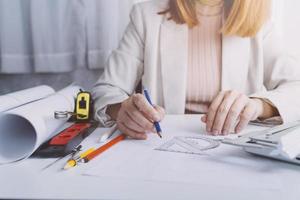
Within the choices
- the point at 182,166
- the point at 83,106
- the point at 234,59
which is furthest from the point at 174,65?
the point at 182,166

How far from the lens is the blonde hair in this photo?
97 centimetres

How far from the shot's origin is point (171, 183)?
44 centimetres

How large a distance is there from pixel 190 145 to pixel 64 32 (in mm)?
875

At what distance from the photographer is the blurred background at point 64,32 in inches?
50.7

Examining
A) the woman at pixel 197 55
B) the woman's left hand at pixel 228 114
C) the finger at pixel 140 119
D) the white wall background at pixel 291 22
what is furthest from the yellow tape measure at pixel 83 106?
the white wall background at pixel 291 22

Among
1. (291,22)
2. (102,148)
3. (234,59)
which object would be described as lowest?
(102,148)

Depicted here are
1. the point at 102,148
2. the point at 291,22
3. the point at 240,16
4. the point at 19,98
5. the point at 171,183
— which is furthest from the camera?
the point at 291,22

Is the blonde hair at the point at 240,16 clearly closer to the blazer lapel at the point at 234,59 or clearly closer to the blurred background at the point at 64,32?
the blazer lapel at the point at 234,59

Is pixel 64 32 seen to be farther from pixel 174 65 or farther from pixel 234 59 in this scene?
pixel 234 59

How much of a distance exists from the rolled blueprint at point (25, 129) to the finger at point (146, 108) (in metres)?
0.17

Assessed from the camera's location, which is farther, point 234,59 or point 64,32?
point 64,32

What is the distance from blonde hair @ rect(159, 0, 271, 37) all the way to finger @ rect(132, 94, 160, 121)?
43cm

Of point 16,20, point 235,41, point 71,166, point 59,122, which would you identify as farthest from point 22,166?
point 16,20

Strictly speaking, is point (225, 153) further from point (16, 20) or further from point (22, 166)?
point (16, 20)
